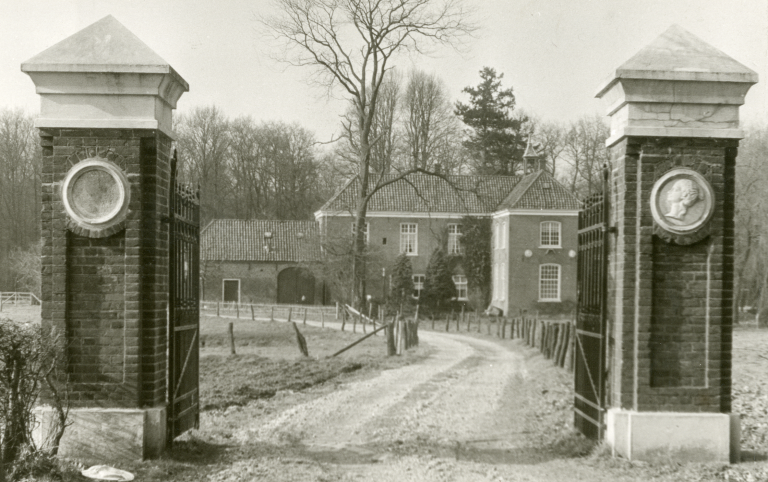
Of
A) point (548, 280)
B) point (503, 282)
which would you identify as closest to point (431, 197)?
point (503, 282)

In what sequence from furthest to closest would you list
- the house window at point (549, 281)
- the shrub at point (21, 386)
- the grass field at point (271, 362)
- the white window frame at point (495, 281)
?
the white window frame at point (495, 281) → the house window at point (549, 281) → the grass field at point (271, 362) → the shrub at point (21, 386)

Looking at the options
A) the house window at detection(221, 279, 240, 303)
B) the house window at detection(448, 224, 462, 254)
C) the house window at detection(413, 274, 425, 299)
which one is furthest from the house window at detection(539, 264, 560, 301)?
the house window at detection(221, 279, 240, 303)

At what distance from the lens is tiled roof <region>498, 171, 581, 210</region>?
43875mm

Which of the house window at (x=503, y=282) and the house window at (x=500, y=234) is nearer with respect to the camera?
the house window at (x=503, y=282)

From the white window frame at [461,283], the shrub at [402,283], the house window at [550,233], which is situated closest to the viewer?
the shrub at [402,283]

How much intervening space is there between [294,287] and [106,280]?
4127 cm

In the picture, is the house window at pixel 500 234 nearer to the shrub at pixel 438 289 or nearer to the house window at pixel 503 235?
the house window at pixel 503 235

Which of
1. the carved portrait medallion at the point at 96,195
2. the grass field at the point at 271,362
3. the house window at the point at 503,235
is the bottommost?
the grass field at the point at 271,362

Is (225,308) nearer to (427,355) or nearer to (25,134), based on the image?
(25,134)

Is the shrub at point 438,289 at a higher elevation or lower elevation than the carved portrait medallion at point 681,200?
lower

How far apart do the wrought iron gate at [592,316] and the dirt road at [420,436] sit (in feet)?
1.15

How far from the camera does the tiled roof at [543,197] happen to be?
43.9 meters

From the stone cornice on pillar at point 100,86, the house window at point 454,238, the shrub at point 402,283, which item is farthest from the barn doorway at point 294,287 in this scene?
the stone cornice on pillar at point 100,86

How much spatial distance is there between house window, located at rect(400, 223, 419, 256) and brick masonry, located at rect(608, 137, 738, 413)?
39.3 meters
